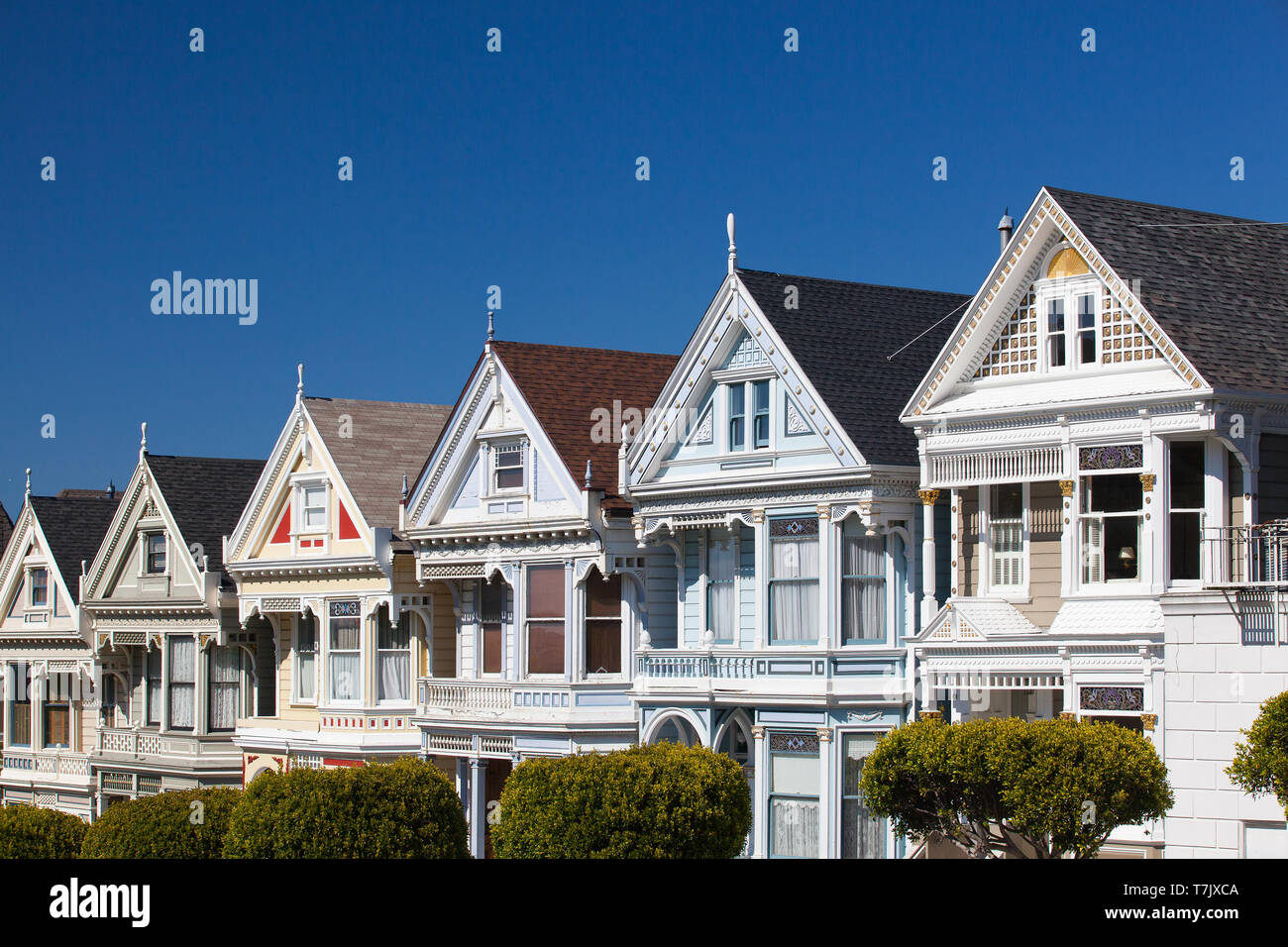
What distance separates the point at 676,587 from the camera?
37.0m

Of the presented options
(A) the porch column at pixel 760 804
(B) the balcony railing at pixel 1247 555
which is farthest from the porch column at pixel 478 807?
(B) the balcony railing at pixel 1247 555

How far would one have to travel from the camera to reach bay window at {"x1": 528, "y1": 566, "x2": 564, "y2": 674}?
3825 cm

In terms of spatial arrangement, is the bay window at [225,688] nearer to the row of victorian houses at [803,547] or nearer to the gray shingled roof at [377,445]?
the row of victorian houses at [803,547]

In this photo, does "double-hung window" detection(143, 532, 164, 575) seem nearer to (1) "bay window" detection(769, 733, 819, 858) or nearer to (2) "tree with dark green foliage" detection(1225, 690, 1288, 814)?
(1) "bay window" detection(769, 733, 819, 858)

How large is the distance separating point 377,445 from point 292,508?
2.52 m

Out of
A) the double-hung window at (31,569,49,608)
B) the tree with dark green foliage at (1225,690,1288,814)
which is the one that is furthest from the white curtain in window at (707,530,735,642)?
the double-hung window at (31,569,49,608)

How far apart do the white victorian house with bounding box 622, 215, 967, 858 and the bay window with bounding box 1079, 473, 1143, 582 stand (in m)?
3.65

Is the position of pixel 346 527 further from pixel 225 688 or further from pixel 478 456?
pixel 225 688

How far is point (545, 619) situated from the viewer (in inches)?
1517

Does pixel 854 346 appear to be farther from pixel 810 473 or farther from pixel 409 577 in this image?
pixel 409 577

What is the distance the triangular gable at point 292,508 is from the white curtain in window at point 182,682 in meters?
4.15
